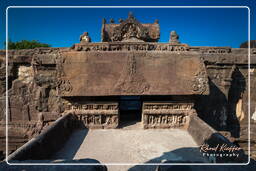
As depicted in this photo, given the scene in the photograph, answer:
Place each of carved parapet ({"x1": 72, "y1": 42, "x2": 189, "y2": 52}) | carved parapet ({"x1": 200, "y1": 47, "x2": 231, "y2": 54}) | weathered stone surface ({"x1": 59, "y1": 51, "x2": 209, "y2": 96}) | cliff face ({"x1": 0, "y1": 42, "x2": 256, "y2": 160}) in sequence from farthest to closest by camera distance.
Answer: carved parapet ({"x1": 200, "y1": 47, "x2": 231, "y2": 54}), carved parapet ({"x1": 72, "y1": 42, "x2": 189, "y2": 52}), cliff face ({"x1": 0, "y1": 42, "x2": 256, "y2": 160}), weathered stone surface ({"x1": 59, "y1": 51, "x2": 209, "y2": 96})

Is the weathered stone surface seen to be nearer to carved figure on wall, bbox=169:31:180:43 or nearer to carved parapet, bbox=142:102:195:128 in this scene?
carved parapet, bbox=142:102:195:128

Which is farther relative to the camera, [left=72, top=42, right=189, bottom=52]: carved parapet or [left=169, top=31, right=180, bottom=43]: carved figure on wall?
[left=169, top=31, right=180, bottom=43]: carved figure on wall

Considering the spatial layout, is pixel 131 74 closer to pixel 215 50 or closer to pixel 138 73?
pixel 138 73

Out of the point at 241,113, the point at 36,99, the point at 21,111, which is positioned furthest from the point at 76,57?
the point at 241,113

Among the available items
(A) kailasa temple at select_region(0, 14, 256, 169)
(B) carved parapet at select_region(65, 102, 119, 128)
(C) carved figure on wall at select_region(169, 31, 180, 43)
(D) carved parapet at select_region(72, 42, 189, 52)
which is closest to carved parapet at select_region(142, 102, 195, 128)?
(A) kailasa temple at select_region(0, 14, 256, 169)

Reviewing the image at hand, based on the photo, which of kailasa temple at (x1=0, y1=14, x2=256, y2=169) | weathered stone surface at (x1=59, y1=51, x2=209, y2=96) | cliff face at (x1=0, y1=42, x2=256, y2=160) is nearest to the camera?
kailasa temple at (x1=0, y1=14, x2=256, y2=169)

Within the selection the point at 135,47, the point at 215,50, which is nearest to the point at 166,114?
the point at 135,47

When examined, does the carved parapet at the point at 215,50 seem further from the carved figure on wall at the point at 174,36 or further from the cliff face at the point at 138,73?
the carved figure on wall at the point at 174,36

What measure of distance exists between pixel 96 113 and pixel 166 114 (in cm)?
200

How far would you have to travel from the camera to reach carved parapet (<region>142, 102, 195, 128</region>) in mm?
4043

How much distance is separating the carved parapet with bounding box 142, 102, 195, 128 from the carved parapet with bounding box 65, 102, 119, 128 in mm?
865

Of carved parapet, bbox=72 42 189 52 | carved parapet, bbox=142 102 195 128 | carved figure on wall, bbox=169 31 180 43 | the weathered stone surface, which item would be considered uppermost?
carved figure on wall, bbox=169 31 180 43

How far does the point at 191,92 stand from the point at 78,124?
10.8 ft

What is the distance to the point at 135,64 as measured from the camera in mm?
3979
